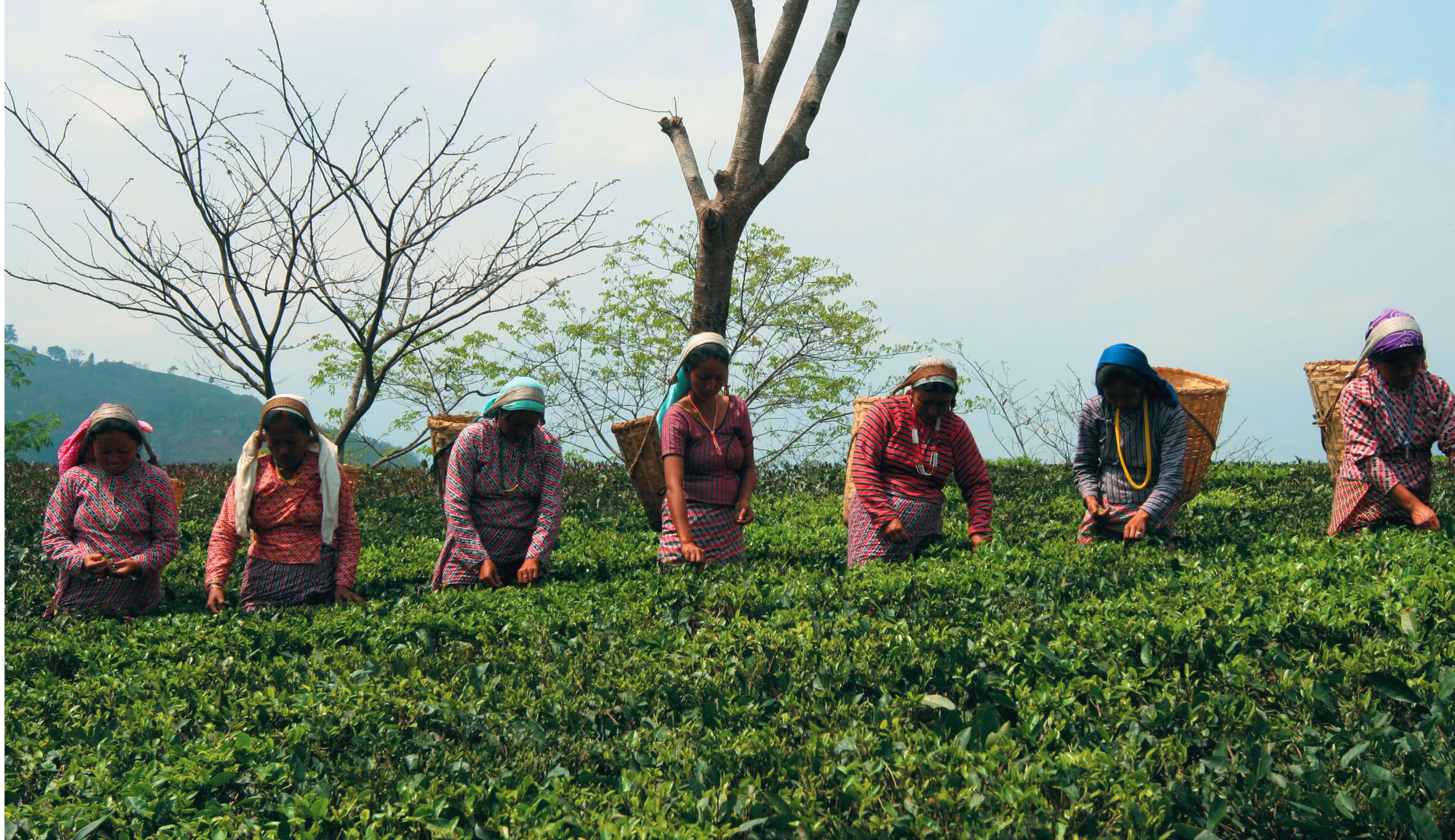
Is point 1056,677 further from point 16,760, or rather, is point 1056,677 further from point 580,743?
point 16,760

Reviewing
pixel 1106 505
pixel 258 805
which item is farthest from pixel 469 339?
pixel 258 805

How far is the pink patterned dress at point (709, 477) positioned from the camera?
5512 millimetres

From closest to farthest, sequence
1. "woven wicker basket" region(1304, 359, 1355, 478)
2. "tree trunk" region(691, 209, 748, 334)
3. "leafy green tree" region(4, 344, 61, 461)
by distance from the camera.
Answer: "woven wicker basket" region(1304, 359, 1355, 478), "tree trunk" region(691, 209, 748, 334), "leafy green tree" region(4, 344, 61, 461)

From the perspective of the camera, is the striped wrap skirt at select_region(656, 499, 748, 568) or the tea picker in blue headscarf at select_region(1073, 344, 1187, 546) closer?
the tea picker in blue headscarf at select_region(1073, 344, 1187, 546)

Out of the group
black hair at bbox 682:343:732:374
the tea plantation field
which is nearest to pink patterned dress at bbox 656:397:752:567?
black hair at bbox 682:343:732:374

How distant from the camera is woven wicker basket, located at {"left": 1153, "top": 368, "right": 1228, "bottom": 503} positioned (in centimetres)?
600

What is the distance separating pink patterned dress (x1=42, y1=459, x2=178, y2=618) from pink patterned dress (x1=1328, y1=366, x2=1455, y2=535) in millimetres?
6482

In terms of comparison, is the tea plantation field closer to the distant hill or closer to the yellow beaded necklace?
the yellow beaded necklace

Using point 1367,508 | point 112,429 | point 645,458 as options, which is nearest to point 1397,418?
point 1367,508

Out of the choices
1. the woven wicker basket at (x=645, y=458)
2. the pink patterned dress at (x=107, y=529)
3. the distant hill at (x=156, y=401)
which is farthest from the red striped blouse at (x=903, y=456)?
the distant hill at (x=156, y=401)

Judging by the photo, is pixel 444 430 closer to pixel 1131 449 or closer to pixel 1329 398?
pixel 1131 449

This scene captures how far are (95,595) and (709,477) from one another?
11.5ft

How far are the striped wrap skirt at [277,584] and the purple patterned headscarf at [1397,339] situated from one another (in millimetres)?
5833

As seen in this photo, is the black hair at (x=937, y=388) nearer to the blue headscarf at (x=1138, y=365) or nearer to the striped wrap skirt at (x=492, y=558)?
the blue headscarf at (x=1138, y=365)
